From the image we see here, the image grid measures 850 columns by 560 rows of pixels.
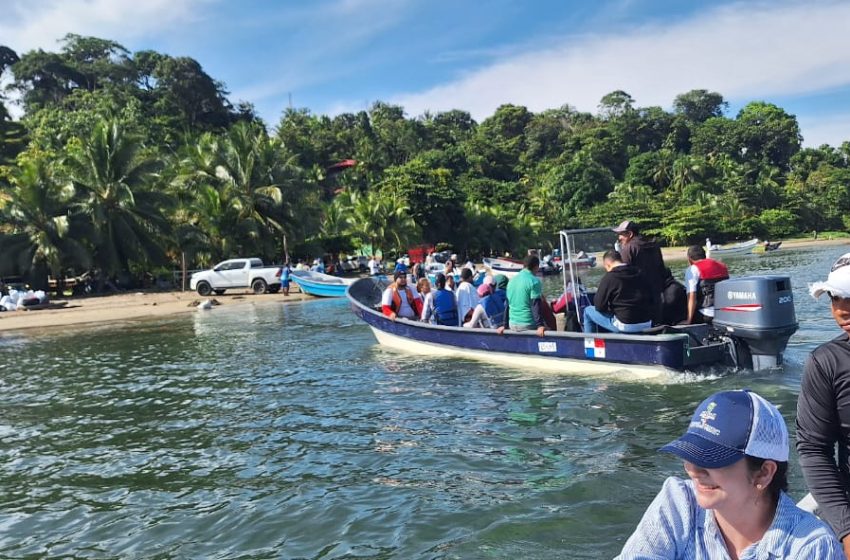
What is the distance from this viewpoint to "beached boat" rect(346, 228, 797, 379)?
9.01 meters

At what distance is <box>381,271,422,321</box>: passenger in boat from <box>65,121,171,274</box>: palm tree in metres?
23.5

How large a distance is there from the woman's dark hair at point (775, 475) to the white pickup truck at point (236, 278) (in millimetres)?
31992

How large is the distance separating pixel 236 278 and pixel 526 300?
961 inches

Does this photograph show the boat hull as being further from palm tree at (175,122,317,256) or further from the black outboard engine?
palm tree at (175,122,317,256)

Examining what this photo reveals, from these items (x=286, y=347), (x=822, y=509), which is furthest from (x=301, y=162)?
(x=822, y=509)

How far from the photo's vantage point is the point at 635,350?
33.1 ft

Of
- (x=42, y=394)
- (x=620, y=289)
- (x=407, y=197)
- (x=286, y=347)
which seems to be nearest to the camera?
(x=620, y=289)

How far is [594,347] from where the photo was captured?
34.5 ft

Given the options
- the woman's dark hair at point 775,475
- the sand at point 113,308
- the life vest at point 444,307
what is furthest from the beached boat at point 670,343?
the sand at point 113,308

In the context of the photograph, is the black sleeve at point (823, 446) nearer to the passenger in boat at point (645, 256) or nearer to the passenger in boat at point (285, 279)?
the passenger in boat at point (645, 256)

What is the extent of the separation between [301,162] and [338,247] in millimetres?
33364

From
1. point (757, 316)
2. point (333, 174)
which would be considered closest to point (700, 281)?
point (757, 316)

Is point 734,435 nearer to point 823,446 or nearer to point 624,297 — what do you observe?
point 823,446

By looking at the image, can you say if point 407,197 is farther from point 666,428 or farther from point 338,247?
point 666,428
